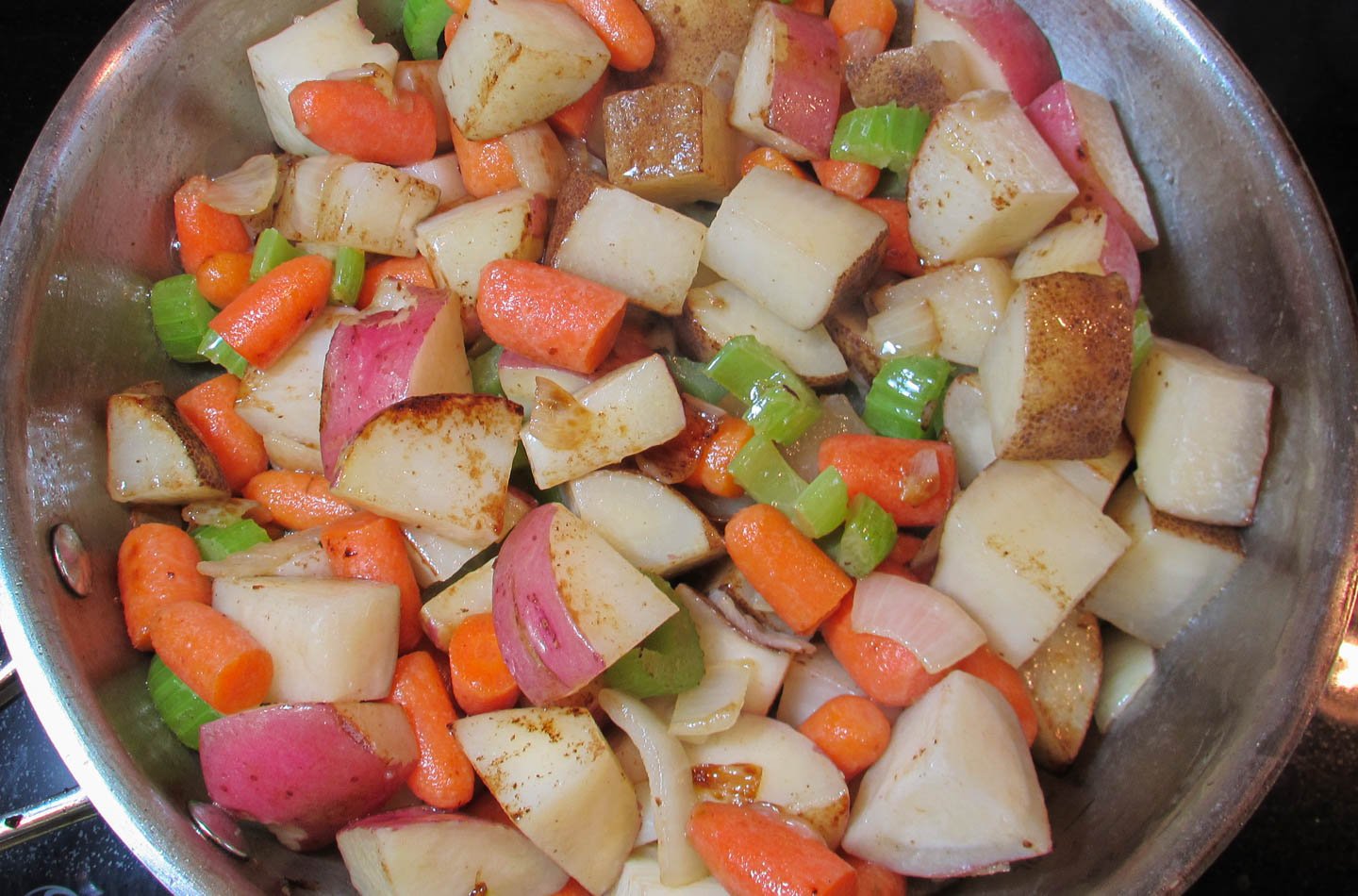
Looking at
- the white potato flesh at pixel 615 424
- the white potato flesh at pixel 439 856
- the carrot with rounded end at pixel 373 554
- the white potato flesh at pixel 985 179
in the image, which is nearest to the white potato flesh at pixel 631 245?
the white potato flesh at pixel 615 424

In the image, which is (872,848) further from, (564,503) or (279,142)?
(279,142)

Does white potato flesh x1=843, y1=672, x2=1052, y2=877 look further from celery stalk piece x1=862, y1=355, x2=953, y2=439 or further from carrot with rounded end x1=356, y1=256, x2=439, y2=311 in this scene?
carrot with rounded end x1=356, y1=256, x2=439, y2=311

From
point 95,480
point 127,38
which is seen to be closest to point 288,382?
point 95,480

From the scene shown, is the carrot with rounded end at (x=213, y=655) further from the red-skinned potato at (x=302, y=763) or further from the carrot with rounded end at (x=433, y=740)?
the carrot with rounded end at (x=433, y=740)

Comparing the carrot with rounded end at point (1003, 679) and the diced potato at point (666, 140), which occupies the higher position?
the diced potato at point (666, 140)

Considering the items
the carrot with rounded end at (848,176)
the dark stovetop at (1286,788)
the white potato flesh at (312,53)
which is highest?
the white potato flesh at (312,53)

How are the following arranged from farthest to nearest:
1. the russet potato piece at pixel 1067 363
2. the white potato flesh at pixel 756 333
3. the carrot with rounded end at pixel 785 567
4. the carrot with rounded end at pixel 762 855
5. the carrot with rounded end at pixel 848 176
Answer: the carrot with rounded end at pixel 848 176 < the white potato flesh at pixel 756 333 < the carrot with rounded end at pixel 785 567 < the russet potato piece at pixel 1067 363 < the carrot with rounded end at pixel 762 855

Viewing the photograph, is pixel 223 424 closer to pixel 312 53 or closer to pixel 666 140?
pixel 312 53

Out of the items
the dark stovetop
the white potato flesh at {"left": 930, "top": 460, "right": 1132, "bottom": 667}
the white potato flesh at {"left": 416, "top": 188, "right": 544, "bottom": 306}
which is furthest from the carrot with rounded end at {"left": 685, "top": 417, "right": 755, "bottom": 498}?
the dark stovetop
